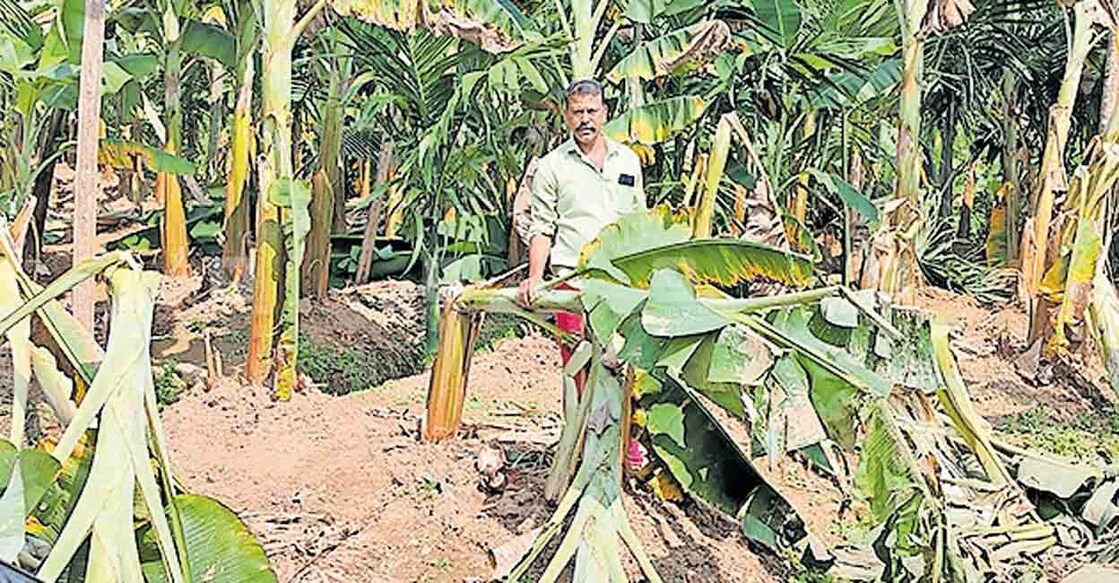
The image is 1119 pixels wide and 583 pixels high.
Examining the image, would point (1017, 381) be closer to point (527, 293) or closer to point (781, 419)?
point (527, 293)

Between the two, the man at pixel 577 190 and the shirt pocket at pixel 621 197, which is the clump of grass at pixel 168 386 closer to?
the man at pixel 577 190

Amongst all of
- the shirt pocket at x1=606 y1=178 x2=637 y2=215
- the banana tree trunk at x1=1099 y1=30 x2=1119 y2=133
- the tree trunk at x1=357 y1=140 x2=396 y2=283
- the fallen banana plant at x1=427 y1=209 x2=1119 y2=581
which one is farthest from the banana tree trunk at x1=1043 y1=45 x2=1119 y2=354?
the tree trunk at x1=357 y1=140 x2=396 y2=283

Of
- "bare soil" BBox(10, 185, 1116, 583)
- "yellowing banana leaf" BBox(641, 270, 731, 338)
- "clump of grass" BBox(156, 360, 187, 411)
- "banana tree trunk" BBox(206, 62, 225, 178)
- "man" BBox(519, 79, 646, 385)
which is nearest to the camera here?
"yellowing banana leaf" BBox(641, 270, 731, 338)

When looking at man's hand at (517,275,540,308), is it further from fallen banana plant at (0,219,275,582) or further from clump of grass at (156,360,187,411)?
clump of grass at (156,360,187,411)

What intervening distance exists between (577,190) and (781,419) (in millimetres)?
1879

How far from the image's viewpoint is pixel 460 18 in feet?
24.1

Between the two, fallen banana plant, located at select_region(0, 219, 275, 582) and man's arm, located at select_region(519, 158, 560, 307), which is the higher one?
Result: man's arm, located at select_region(519, 158, 560, 307)

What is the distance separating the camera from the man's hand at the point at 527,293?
4.18 m

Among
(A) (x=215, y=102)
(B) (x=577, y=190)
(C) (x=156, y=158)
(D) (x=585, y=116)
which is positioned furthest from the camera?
(A) (x=215, y=102)

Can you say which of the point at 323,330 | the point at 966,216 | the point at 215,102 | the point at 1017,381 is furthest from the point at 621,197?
the point at 966,216

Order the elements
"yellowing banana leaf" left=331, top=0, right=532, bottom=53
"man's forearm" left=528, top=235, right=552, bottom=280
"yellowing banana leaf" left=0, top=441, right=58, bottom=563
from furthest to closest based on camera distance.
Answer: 1. "yellowing banana leaf" left=331, top=0, right=532, bottom=53
2. "man's forearm" left=528, top=235, right=552, bottom=280
3. "yellowing banana leaf" left=0, top=441, right=58, bottom=563

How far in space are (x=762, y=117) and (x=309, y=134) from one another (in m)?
8.84

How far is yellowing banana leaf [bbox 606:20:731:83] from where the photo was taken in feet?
25.9

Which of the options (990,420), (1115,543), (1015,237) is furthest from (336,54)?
(1015,237)
